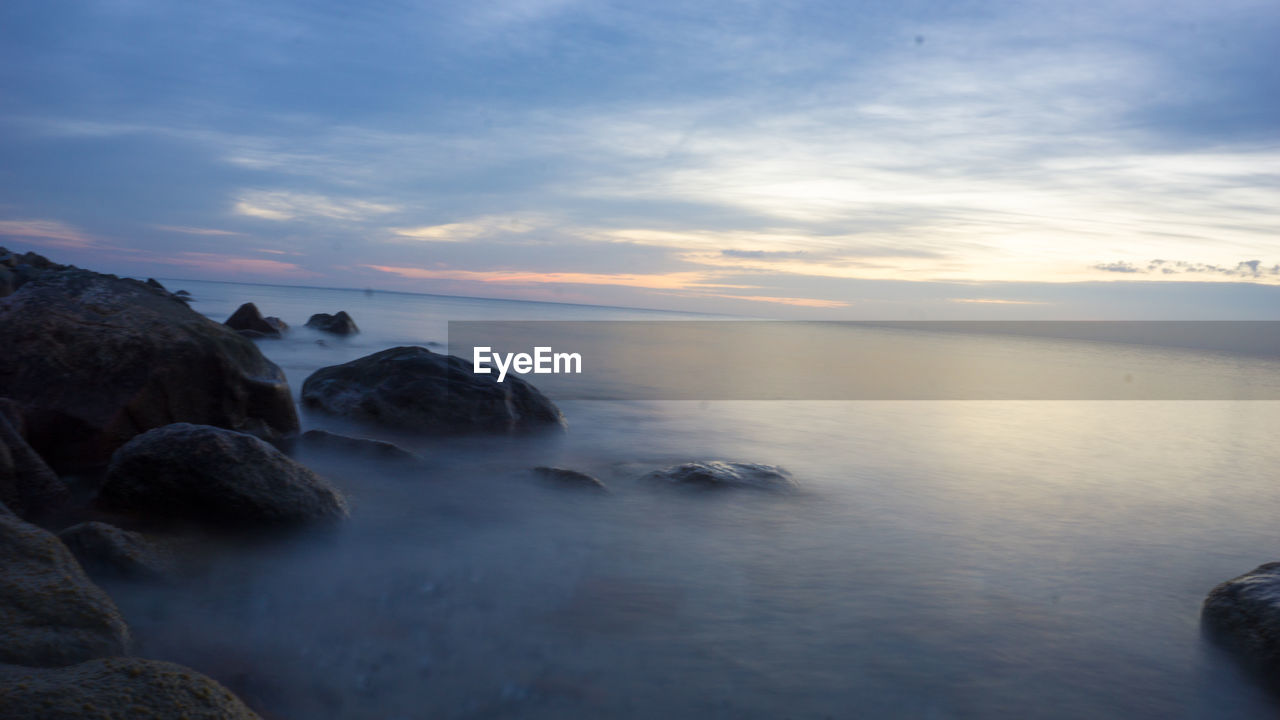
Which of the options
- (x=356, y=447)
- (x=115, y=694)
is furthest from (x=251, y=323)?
(x=115, y=694)

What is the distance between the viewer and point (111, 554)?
3867mm

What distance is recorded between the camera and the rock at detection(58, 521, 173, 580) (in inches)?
150

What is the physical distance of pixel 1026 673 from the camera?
378 cm

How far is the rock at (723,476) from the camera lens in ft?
22.3

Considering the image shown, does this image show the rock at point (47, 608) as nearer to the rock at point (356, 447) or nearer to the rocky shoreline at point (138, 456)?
the rocky shoreline at point (138, 456)

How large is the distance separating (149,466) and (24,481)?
687 millimetres

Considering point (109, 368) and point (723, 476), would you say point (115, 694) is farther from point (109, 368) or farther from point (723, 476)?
point (723, 476)

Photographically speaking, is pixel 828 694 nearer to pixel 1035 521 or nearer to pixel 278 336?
pixel 1035 521

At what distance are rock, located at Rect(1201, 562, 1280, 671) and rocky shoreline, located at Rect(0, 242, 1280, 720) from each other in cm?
1

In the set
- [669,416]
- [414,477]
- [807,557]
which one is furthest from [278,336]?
[807,557]

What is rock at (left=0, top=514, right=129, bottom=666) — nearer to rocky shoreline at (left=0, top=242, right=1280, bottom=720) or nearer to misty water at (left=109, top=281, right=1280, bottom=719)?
rocky shoreline at (left=0, top=242, right=1280, bottom=720)

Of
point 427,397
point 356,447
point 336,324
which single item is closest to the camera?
point 356,447

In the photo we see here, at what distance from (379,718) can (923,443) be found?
9117mm

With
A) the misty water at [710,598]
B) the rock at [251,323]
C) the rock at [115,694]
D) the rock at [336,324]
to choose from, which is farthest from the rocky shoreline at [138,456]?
the rock at [336,324]
